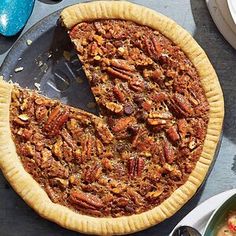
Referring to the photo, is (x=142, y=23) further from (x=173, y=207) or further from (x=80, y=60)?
(x=173, y=207)

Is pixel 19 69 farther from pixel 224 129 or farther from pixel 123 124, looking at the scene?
pixel 224 129

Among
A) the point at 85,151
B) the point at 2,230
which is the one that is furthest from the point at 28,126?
the point at 2,230

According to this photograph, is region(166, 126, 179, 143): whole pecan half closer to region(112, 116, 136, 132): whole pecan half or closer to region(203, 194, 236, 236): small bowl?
region(112, 116, 136, 132): whole pecan half

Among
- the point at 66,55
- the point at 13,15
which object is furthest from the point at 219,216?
the point at 13,15

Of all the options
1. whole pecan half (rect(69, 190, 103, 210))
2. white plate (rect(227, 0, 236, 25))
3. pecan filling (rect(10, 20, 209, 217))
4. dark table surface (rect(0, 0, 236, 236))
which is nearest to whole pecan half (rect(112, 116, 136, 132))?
pecan filling (rect(10, 20, 209, 217))

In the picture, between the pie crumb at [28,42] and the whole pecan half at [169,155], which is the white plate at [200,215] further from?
the pie crumb at [28,42]

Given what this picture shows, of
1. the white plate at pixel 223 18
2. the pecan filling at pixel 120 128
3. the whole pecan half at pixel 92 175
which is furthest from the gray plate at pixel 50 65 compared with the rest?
the white plate at pixel 223 18

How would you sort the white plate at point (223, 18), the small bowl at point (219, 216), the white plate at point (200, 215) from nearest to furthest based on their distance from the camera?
the small bowl at point (219, 216) < the white plate at point (200, 215) < the white plate at point (223, 18)
